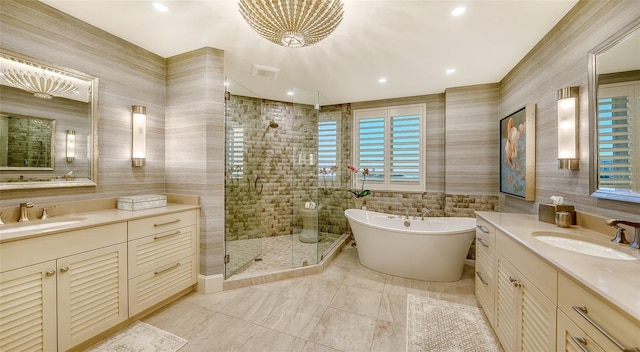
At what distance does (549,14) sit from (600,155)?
A: 47.5 inches

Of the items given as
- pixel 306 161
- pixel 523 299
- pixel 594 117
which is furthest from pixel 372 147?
pixel 523 299

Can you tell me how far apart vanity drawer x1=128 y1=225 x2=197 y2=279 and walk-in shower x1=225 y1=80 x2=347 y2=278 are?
0.39 metres

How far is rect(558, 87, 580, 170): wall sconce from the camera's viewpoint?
5.26 feet

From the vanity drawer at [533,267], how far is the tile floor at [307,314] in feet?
3.36

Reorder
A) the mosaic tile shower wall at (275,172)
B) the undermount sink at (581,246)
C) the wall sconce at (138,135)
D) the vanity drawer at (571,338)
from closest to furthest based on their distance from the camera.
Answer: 1. the vanity drawer at (571,338)
2. the undermount sink at (581,246)
3. the wall sconce at (138,135)
4. the mosaic tile shower wall at (275,172)

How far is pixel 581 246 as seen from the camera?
135 cm

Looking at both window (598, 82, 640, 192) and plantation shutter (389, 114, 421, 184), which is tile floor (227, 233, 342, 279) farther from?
window (598, 82, 640, 192)

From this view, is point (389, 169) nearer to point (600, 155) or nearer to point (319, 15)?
point (600, 155)

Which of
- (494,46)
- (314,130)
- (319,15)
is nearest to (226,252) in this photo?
(314,130)

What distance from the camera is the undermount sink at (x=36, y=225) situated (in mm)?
1427

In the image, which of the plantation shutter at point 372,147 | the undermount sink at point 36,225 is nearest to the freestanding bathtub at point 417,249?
the plantation shutter at point 372,147

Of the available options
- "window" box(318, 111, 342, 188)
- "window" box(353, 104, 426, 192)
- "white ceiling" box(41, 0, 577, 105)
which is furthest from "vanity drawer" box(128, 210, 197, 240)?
"window" box(353, 104, 426, 192)

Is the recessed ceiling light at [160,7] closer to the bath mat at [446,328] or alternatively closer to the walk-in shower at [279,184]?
the walk-in shower at [279,184]

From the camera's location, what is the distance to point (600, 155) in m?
1.40
